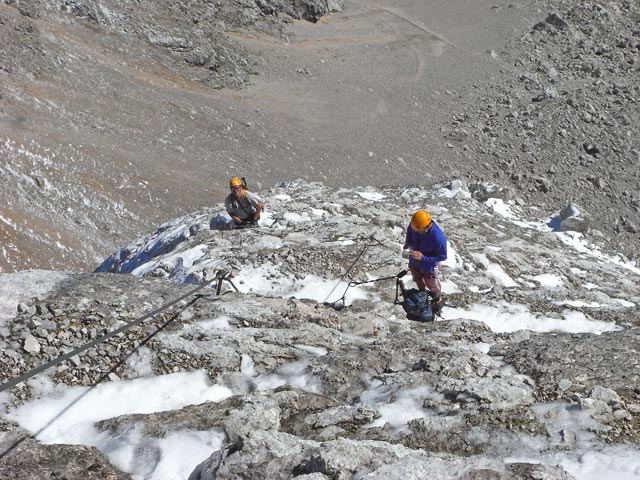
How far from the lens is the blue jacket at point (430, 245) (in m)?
8.93

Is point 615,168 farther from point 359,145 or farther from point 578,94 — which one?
point 359,145

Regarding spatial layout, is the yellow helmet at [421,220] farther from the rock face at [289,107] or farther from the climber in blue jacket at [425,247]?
the rock face at [289,107]

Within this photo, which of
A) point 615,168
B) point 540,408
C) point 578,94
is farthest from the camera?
point 578,94

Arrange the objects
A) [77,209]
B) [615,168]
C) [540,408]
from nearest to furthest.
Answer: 1. [540,408]
2. [77,209]
3. [615,168]

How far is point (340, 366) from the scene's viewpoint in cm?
703

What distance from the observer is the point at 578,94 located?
26531 mm

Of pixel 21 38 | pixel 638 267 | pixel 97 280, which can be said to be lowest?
pixel 638 267

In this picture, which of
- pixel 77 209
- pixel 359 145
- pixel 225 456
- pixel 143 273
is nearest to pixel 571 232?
pixel 359 145

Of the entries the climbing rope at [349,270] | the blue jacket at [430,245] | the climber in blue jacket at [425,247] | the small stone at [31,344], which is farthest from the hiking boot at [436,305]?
the small stone at [31,344]

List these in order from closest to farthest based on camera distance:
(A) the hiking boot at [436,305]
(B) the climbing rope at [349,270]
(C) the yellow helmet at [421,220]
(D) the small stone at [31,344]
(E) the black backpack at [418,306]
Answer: (D) the small stone at [31,344] → (C) the yellow helmet at [421,220] → (E) the black backpack at [418,306] → (A) the hiking boot at [436,305] → (B) the climbing rope at [349,270]

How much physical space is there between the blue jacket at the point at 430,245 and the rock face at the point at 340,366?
92cm

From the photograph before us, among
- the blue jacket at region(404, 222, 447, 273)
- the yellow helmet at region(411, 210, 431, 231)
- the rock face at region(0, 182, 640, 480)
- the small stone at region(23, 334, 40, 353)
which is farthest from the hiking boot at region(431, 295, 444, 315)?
the small stone at region(23, 334, 40, 353)

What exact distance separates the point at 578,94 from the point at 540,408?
24.0 meters

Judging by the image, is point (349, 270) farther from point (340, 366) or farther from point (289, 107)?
point (289, 107)
